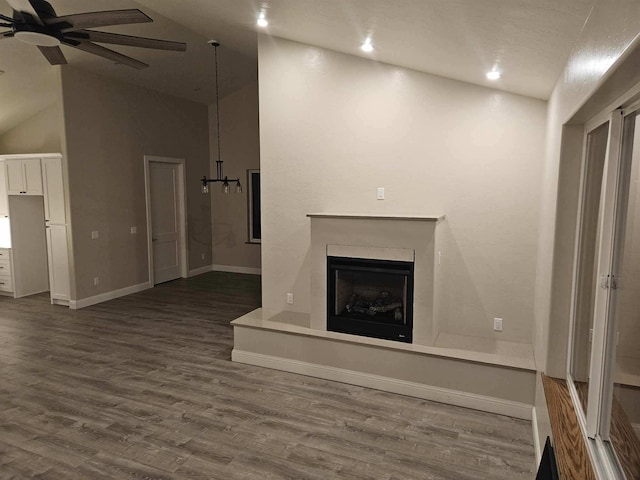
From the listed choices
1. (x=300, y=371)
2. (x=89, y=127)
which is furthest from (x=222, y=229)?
(x=300, y=371)

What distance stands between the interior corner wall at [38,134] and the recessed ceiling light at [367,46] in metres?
4.88

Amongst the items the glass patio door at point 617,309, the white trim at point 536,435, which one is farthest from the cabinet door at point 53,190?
the glass patio door at point 617,309

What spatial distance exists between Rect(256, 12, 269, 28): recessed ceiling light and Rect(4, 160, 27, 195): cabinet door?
172 inches

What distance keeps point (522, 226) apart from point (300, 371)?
231 cm

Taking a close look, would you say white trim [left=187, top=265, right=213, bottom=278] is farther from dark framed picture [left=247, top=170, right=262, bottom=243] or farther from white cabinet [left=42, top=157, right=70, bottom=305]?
white cabinet [left=42, top=157, right=70, bottom=305]

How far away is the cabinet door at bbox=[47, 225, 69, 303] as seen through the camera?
6020mm

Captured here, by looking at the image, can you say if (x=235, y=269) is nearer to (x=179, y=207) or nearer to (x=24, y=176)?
(x=179, y=207)

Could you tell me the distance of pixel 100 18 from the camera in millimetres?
2658

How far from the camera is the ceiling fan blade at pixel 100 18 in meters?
2.62

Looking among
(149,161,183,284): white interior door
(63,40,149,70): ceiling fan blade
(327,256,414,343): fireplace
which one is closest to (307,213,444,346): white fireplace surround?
(327,256,414,343): fireplace

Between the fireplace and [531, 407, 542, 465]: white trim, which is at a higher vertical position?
the fireplace

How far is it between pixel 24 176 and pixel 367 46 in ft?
17.4

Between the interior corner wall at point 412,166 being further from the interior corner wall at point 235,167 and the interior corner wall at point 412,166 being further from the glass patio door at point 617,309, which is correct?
the interior corner wall at point 235,167

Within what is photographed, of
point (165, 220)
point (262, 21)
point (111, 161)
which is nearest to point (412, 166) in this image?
point (262, 21)
